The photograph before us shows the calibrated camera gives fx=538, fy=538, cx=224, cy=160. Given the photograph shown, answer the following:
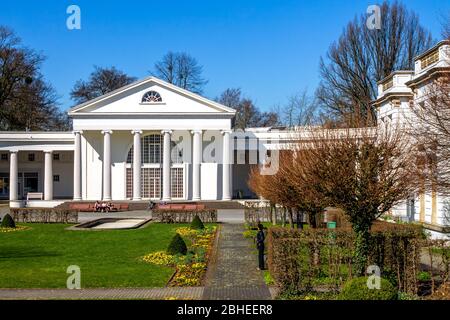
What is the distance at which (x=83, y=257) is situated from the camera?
2077cm

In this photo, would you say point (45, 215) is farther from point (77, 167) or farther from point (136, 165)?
point (136, 165)

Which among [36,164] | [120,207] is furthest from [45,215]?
[36,164]

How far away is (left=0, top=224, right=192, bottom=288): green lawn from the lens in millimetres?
16062

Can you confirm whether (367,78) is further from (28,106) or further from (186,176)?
(28,106)

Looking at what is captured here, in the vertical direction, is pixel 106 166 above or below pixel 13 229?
above

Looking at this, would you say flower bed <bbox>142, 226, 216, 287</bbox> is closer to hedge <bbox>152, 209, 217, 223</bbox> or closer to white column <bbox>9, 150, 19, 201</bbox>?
hedge <bbox>152, 209, 217, 223</bbox>

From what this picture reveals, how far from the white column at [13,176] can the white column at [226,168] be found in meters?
21.3

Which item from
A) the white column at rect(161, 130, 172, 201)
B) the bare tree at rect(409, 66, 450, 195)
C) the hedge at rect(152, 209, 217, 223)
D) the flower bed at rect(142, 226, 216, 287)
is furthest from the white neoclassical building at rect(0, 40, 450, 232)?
the bare tree at rect(409, 66, 450, 195)

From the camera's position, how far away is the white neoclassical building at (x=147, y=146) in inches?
2053

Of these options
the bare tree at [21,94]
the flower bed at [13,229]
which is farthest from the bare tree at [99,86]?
the flower bed at [13,229]

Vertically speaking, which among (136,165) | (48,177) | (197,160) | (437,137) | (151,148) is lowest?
(48,177)

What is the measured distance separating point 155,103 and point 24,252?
105 ft

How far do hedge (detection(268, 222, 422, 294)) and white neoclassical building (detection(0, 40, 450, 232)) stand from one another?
35.9 meters

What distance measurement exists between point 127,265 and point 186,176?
116 feet
